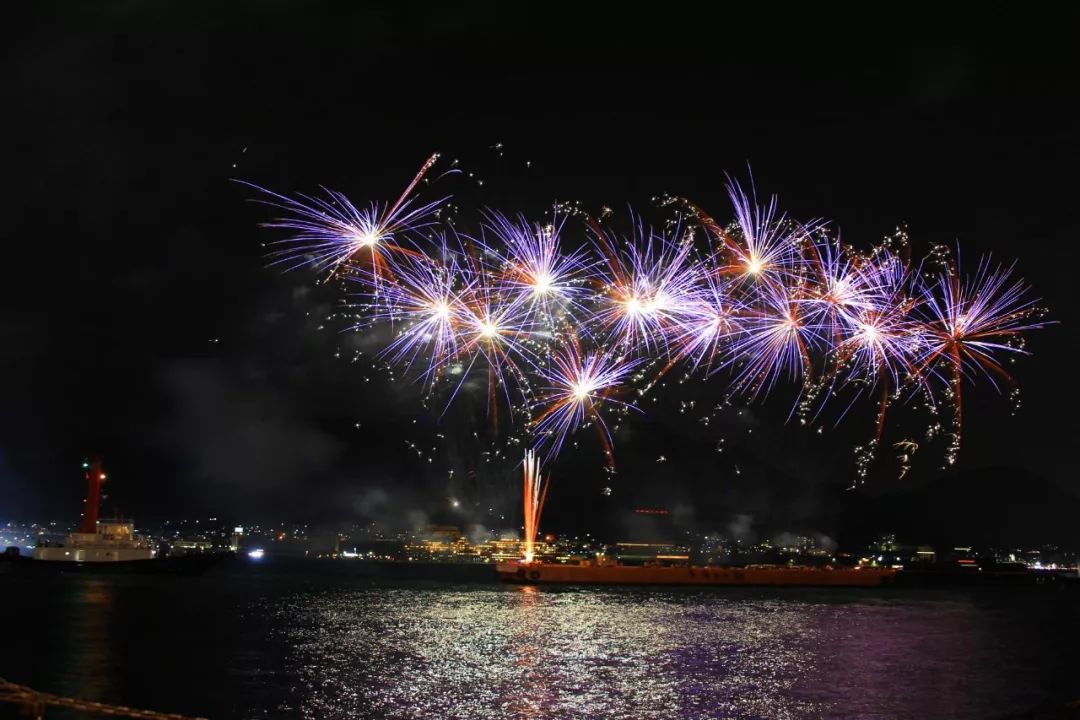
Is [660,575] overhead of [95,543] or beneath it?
beneath

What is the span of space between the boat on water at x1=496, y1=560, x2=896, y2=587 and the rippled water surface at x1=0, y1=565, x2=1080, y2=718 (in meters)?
31.0

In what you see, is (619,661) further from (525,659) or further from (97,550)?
(97,550)

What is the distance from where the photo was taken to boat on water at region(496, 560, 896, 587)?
289 ft

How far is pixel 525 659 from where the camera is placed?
30.5 metres

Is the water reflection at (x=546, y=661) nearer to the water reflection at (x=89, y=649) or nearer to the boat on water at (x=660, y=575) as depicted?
the water reflection at (x=89, y=649)

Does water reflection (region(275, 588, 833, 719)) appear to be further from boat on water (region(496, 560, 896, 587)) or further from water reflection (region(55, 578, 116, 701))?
boat on water (region(496, 560, 896, 587))

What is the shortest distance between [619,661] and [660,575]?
62.7 m

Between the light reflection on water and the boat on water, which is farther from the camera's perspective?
the boat on water

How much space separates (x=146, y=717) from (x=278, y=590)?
64.9 m

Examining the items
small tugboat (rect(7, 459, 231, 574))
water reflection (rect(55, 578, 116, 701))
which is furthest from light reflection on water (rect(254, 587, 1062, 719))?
small tugboat (rect(7, 459, 231, 574))

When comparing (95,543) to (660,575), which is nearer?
(95,543)

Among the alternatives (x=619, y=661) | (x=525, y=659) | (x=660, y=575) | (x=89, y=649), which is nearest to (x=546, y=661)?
(x=525, y=659)

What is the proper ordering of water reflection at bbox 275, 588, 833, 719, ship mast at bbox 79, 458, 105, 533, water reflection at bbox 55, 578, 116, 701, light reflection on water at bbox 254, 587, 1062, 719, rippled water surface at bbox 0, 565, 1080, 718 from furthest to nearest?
ship mast at bbox 79, 458, 105, 533, water reflection at bbox 55, 578, 116, 701, rippled water surface at bbox 0, 565, 1080, 718, light reflection on water at bbox 254, 587, 1062, 719, water reflection at bbox 275, 588, 833, 719

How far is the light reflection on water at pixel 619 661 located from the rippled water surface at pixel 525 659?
105 mm
